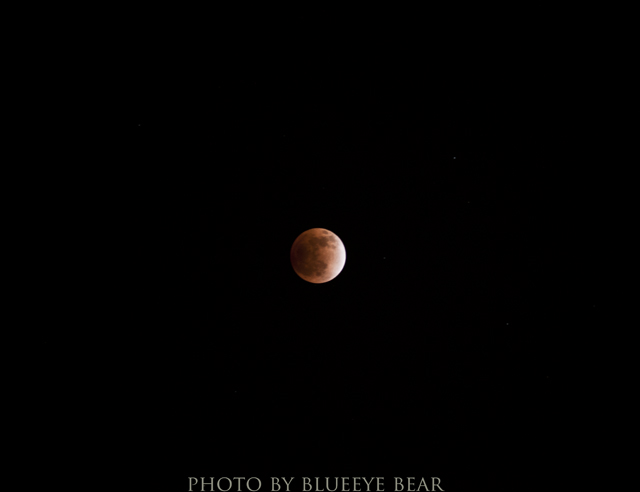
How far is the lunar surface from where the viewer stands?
1.52m

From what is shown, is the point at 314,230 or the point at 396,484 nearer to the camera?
the point at 314,230

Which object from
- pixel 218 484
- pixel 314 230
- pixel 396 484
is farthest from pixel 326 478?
pixel 314 230

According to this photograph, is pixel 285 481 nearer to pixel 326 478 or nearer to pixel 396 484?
pixel 326 478

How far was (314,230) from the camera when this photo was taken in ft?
5.41

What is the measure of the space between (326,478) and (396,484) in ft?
1.57

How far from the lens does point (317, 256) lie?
1.52 meters

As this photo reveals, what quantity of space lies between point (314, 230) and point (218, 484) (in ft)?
5.80

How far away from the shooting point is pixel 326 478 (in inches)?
73.2

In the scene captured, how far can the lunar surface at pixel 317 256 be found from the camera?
4.99ft

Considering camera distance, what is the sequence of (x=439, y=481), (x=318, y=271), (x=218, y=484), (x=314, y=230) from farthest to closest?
(x=439, y=481) < (x=218, y=484) < (x=314, y=230) < (x=318, y=271)

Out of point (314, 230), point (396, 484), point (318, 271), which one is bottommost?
point (396, 484)

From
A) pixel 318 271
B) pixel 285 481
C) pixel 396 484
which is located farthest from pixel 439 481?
pixel 318 271

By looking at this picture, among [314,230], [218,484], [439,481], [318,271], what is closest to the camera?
[318,271]

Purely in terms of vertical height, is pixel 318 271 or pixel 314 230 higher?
pixel 314 230
